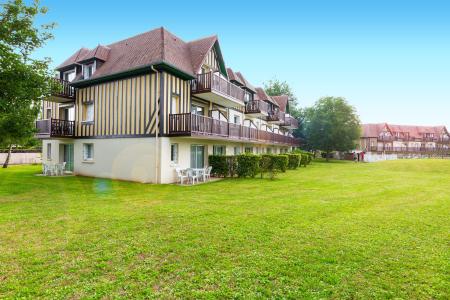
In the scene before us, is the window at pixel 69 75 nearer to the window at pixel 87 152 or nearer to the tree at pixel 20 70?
the window at pixel 87 152

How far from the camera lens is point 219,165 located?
18312 mm

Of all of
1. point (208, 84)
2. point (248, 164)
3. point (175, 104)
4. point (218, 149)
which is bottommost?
point (248, 164)

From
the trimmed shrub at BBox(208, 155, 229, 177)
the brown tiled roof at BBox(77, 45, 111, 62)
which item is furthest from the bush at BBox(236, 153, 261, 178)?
the brown tiled roof at BBox(77, 45, 111, 62)

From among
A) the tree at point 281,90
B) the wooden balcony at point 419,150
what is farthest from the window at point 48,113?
the wooden balcony at point 419,150

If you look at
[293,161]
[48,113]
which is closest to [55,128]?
[48,113]

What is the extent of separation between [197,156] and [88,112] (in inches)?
343

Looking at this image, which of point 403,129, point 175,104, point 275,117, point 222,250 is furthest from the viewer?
point 403,129

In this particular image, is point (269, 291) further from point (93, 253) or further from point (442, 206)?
point (442, 206)

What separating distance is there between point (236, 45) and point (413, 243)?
21809 millimetres

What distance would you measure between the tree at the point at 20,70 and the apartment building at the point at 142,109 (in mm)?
2152

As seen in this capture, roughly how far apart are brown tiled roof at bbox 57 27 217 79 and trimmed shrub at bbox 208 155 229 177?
6.21m

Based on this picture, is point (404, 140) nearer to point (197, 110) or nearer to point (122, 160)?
point (197, 110)

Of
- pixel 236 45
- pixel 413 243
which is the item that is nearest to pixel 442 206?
pixel 413 243

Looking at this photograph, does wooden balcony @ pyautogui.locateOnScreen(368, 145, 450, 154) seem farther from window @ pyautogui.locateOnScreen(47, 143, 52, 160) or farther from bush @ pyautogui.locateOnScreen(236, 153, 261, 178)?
window @ pyautogui.locateOnScreen(47, 143, 52, 160)
